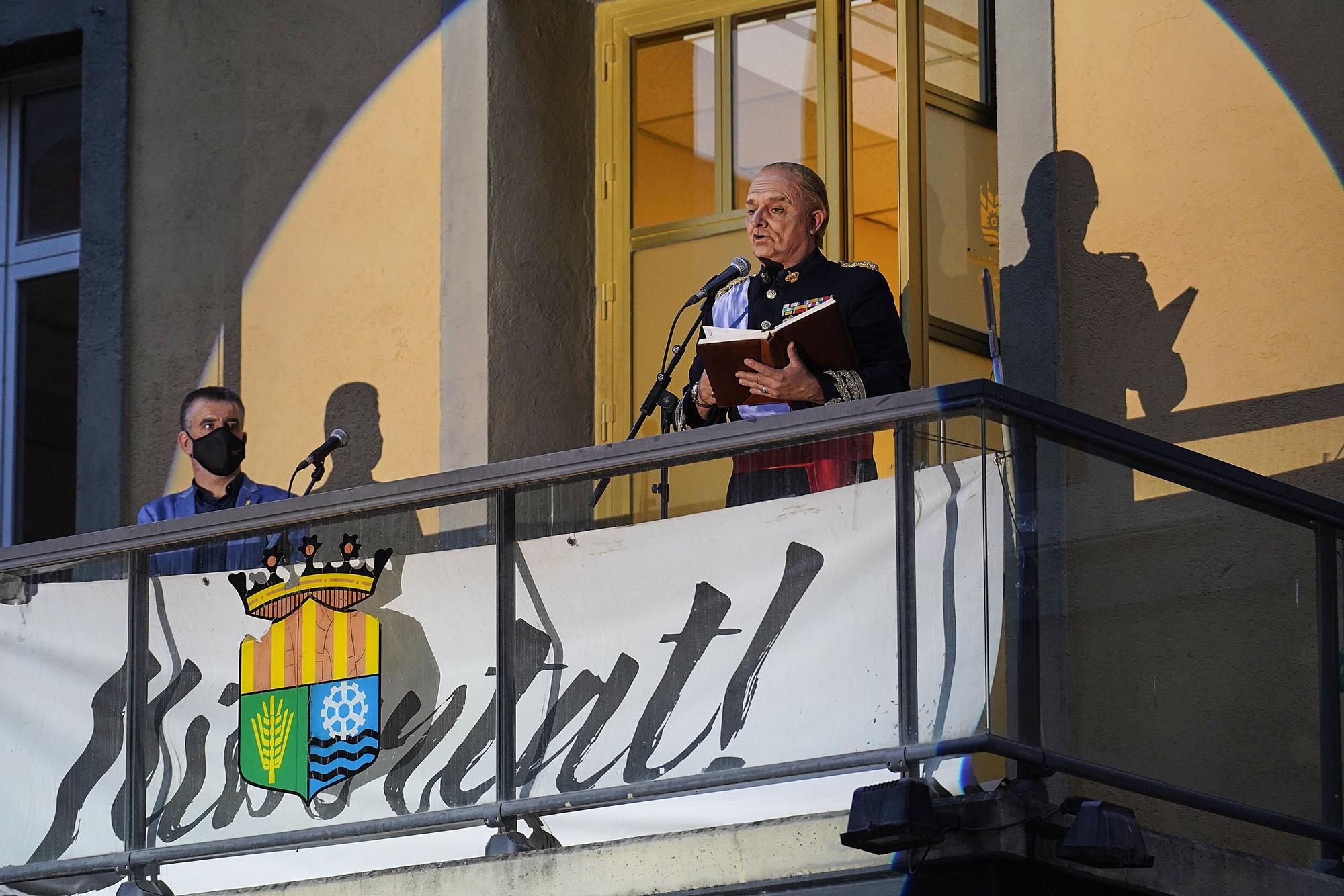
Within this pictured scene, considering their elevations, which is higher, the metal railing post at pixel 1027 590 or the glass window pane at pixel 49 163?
the glass window pane at pixel 49 163

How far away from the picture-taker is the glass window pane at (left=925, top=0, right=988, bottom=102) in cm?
802

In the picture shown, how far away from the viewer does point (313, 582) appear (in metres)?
6.28

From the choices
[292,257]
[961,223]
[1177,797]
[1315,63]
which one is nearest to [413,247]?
[292,257]

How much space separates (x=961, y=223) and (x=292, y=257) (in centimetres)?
294

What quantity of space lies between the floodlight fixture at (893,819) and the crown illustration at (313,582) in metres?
1.68

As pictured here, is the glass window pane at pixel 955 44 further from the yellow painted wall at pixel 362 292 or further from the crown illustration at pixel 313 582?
the crown illustration at pixel 313 582

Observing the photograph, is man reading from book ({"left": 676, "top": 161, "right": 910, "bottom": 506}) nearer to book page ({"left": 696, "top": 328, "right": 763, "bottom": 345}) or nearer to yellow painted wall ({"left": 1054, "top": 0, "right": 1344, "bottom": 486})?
book page ({"left": 696, "top": 328, "right": 763, "bottom": 345})

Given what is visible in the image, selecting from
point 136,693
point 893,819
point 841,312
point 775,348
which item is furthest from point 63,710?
point 893,819

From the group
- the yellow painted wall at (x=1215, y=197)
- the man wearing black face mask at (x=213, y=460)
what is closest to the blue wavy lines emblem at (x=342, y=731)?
the man wearing black face mask at (x=213, y=460)

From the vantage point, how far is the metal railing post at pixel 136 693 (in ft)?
21.4

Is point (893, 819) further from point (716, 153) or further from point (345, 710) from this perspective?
point (716, 153)

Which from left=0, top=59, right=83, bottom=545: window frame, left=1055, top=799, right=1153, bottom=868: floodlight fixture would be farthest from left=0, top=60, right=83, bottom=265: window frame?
left=1055, top=799, right=1153, bottom=868: floodlight fixture

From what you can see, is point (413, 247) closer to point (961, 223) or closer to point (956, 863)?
point (961, 223)

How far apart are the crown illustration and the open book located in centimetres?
101
